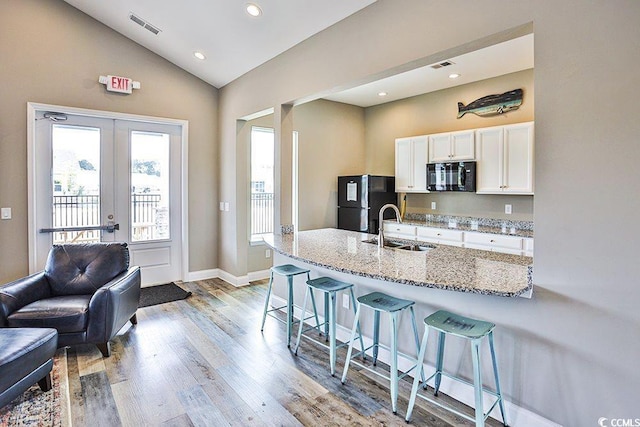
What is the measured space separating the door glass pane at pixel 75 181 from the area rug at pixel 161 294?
3.12ft

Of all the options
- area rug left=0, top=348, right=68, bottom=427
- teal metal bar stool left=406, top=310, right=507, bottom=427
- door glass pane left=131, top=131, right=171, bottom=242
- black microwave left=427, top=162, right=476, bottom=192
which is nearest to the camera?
teal metal bar stool left=406, top=310, right=507, bottom=427

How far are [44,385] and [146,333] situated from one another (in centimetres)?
105

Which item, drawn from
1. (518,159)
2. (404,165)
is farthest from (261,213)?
(518,159)

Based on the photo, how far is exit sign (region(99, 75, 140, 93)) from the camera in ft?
14.3

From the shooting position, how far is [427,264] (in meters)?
2.42

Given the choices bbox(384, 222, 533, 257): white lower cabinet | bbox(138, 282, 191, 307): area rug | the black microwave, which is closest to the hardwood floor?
bbox(138, 282, 191, 307): area rug

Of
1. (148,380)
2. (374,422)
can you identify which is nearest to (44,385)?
(148,380)

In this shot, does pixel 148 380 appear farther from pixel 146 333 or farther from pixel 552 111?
pixel 552 111

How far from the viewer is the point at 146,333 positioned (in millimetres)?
3475

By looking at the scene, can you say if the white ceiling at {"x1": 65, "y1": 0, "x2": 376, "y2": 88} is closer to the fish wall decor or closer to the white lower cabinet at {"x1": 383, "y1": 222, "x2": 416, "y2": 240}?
the fish wall decor

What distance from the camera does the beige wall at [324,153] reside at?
5.57 m

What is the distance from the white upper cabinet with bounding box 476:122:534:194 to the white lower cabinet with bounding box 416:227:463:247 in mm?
683

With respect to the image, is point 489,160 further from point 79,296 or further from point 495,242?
point 79,296

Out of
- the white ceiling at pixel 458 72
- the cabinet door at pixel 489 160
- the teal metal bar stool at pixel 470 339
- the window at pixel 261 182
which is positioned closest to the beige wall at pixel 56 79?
the window at pixel 261 182
